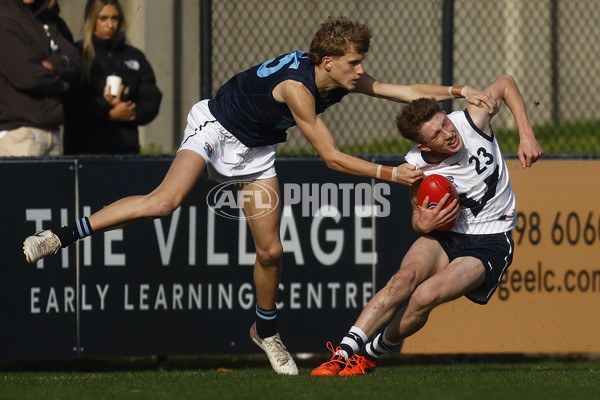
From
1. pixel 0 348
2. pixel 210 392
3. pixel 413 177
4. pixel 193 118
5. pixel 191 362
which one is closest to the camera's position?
pixel 210 392

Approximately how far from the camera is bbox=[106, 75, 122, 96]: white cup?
349 inches

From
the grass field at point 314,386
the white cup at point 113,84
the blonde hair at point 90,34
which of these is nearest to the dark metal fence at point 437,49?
the white cup at point 113,84

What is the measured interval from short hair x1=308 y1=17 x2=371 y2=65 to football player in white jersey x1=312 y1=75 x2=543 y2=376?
51cm

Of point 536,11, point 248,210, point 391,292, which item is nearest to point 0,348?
point 248,210

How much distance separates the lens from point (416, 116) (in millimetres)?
6574

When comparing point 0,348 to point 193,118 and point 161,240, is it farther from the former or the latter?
point 193,118

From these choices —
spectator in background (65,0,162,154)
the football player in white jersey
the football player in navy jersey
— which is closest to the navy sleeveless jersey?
the football player in navy jersey

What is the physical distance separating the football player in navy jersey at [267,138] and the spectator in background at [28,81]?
66.6 inches

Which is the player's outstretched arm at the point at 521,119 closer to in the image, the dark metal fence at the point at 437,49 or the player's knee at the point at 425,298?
the player's knee at the point at 425,298

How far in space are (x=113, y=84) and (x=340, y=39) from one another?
9.06 feet

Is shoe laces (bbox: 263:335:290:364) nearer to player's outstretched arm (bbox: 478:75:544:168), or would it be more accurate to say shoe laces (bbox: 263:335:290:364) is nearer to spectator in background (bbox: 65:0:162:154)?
player's outstretched arm (bbox: 478:75:544:168)

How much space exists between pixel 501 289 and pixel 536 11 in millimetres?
6068

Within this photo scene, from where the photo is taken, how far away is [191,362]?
8.97 m

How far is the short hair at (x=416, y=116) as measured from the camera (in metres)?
6.57
